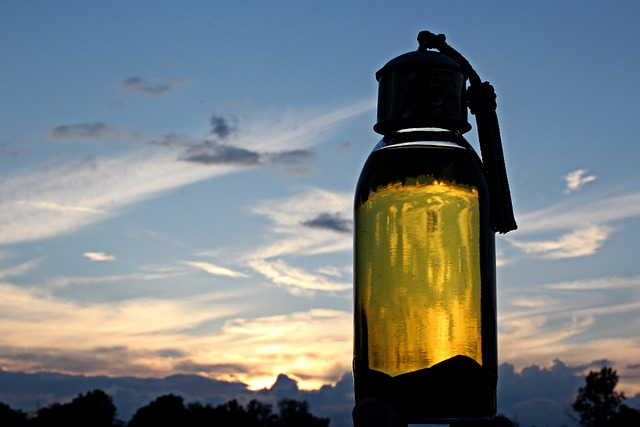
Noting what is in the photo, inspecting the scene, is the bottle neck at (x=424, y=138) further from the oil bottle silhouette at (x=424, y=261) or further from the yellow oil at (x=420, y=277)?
the yellow oil at (x=420, y=277)

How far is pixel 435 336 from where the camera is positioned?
11.8 feet

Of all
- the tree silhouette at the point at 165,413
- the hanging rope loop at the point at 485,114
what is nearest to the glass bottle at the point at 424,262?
the hanging rope loop at the point at 485,114

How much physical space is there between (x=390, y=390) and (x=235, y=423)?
6446 cm

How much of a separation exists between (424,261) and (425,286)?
3.9 inches

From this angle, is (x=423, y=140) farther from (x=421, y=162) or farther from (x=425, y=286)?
(x=425, y=286)

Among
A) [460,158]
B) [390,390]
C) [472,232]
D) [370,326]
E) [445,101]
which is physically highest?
[445,101]

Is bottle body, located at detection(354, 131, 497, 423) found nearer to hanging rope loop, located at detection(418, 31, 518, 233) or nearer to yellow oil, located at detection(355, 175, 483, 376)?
yellow oil, located at detection(355, 175, 483, 376)

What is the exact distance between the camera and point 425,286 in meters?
3.61

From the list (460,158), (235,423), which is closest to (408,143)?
(460,158)

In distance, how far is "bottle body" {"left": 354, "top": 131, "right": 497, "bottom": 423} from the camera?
11.8ft

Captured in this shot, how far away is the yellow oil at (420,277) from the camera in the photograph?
3607 millimetres

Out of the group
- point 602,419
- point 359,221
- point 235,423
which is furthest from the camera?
point 235,423

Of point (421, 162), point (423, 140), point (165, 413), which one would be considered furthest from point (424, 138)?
point (165, 413)

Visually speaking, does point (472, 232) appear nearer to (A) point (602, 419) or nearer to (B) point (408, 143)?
(B) point (408, 143)
